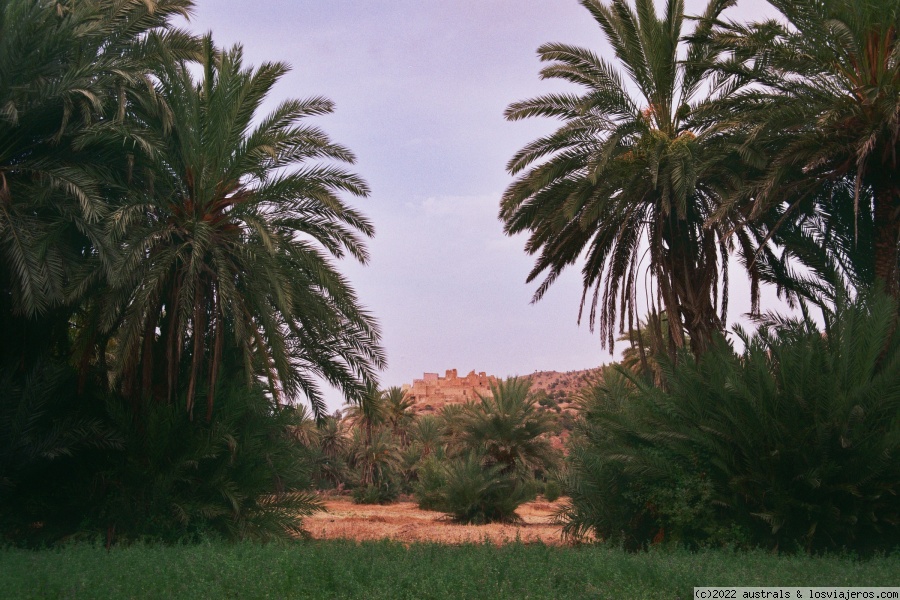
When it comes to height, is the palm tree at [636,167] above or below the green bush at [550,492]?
above

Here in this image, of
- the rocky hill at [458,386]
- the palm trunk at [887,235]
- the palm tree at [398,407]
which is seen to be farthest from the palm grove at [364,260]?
the rocky hill at [458,386]

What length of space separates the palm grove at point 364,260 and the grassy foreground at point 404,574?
116 inches

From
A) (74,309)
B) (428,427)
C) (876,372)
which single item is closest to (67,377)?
(74,309)

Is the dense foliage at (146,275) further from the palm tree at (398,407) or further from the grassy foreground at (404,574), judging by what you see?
the palm tree at (398,407)

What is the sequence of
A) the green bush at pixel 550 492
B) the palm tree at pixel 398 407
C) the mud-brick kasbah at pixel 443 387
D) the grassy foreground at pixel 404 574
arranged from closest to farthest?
1. the grassy foreground at pixel 404 574
2. the green bush at pixel 550 492
3. the palm tree at pixel 398 407
4. the mud-brick kasbah at pixel 443 387

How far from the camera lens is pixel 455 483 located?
91.0ft

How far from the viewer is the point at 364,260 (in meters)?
15.4

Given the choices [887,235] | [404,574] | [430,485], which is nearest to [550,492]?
[430,485]

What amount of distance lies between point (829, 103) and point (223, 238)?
1027 cm

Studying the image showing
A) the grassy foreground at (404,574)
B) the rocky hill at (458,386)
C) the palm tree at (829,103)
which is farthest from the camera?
the rocky hill at (458,386)

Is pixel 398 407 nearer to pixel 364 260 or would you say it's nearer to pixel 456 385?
pixel 364 260

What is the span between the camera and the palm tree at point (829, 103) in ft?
38.1

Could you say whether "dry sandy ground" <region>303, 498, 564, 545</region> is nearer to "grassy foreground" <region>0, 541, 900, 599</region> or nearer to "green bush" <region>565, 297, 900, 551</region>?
"green bush" <region>565, 297, 900, 551</region>

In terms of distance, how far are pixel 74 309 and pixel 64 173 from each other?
10.7 ft
